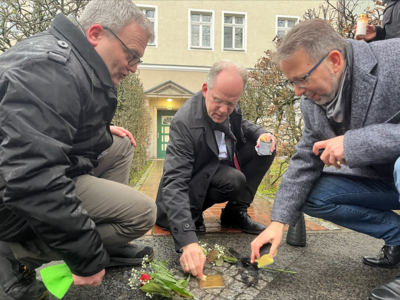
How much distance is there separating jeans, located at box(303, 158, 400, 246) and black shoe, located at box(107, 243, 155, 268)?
1.29m

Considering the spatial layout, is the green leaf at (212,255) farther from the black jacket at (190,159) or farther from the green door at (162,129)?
the green door at (162,129)

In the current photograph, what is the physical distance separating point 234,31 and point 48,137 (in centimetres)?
1601

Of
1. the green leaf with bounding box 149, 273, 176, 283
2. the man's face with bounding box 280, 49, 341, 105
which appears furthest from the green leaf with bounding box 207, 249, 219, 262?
the man's face with bounding box 280, 49, 341, 105

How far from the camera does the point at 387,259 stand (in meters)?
2.25

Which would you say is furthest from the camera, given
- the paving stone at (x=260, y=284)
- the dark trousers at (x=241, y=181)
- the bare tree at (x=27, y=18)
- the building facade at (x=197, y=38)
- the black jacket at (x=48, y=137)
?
the building facade at (x=197, y=38)

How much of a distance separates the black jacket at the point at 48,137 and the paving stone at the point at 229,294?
82 cm

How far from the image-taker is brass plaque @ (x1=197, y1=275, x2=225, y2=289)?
200cm

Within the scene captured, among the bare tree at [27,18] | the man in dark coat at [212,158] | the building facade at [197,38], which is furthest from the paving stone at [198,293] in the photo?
the building facade at [197,38]

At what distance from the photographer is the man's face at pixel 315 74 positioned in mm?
1842

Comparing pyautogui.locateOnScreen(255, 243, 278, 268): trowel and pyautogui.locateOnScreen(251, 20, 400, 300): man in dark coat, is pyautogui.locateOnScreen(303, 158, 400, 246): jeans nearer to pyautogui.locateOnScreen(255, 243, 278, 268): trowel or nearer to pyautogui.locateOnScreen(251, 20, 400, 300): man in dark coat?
pyautogui.locateOnScreen(251, 20, 400, 300): man in dark coat

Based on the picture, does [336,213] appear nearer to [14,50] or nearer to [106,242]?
[106,242]

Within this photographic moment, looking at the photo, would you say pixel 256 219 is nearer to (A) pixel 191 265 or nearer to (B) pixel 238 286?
(B) pixel 238 286

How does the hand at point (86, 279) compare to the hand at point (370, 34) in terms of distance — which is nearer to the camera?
the hand at point (86, 279)

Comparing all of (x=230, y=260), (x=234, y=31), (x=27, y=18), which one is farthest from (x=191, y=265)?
(x=234, y=31)
